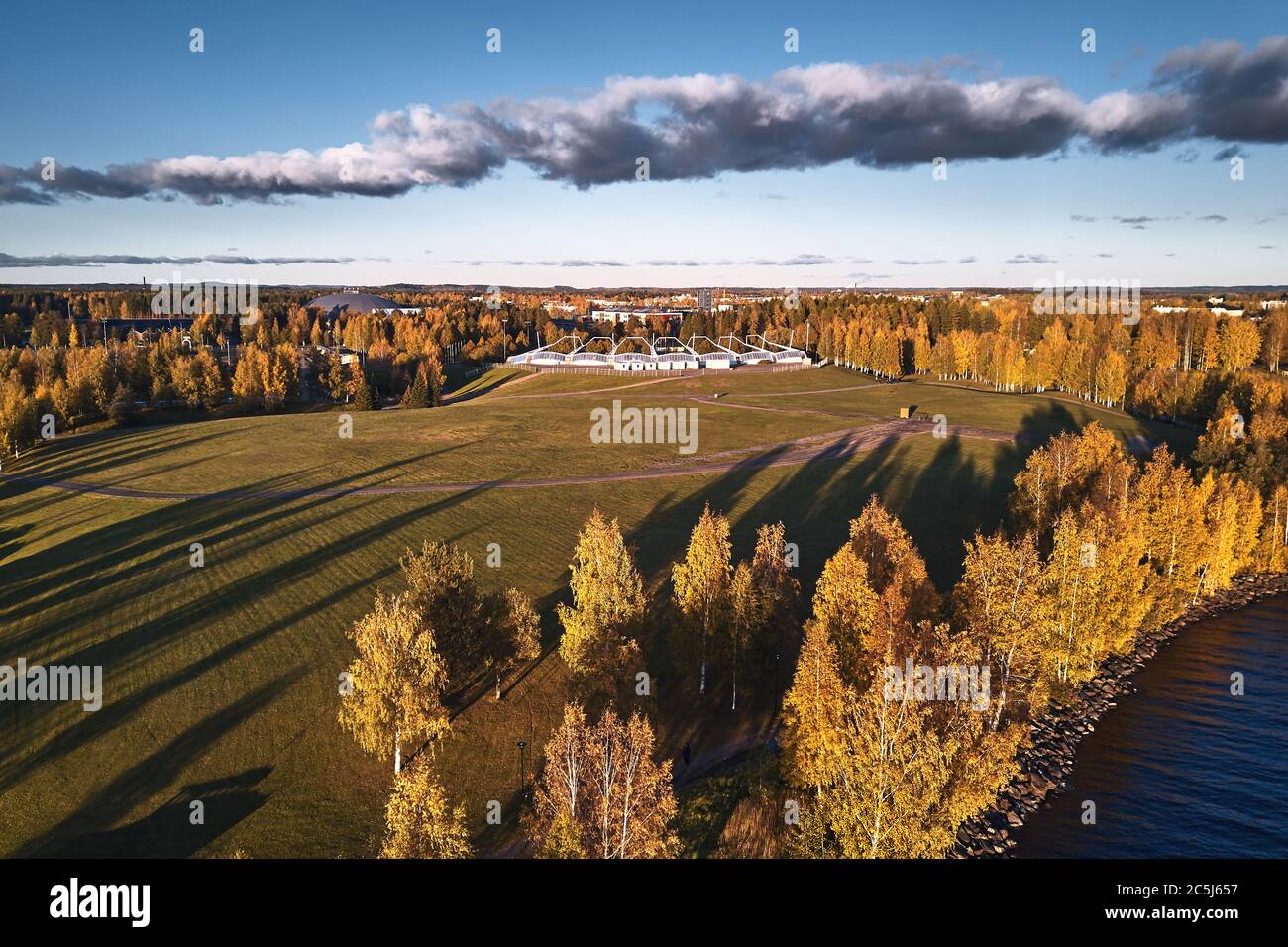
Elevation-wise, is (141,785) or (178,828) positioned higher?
(141,785)

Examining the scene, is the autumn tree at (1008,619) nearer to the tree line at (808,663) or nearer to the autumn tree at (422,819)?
the tree line at (808,663)

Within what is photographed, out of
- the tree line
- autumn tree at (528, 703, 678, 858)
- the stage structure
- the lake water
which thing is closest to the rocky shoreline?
the lake water

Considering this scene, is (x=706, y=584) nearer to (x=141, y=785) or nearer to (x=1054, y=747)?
(x=1054, y=747)

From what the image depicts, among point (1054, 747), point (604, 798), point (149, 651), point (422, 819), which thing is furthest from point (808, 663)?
point (149, 651)

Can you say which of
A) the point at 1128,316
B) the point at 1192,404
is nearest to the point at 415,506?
the point at 1192,404

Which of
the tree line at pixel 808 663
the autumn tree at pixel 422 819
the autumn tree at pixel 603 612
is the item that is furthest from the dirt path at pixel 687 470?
the autumn tree at pixel 422 819

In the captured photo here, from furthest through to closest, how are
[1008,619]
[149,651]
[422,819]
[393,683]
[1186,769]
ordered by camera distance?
[149,651]
[1186,769]
[1008,619]
[393,683]
[422,819]
